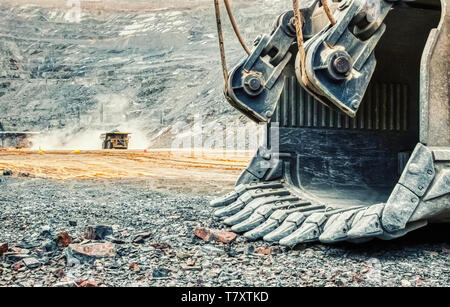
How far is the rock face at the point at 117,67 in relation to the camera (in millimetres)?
33031

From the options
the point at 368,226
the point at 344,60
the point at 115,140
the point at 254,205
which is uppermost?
the point at 344,60

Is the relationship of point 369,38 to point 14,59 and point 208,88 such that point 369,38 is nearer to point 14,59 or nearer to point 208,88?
point 208,88

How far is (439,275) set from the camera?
2803 millimetres

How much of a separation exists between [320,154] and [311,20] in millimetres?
1222

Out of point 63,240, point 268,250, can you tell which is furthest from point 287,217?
point 63,240

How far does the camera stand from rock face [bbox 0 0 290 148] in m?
33.0

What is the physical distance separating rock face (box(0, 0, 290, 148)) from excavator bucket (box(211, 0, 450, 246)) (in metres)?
20.4

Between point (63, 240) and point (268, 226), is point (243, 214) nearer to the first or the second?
point (268, 226)

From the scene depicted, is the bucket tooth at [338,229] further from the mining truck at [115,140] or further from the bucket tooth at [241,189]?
the mining truck at [115,140]

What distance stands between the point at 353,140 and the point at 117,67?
3792 cm

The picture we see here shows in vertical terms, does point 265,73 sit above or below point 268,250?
above

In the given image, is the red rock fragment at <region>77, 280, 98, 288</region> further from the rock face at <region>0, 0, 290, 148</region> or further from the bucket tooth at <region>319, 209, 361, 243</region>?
the rock face at <region>0, 0, 290, 148</region>

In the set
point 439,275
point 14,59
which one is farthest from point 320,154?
point 14,59

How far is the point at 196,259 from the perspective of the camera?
3.14 m
